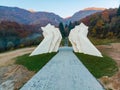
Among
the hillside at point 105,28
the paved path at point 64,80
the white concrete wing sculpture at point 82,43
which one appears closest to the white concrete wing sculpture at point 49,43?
the white concrete wing sculpture at point 82,43

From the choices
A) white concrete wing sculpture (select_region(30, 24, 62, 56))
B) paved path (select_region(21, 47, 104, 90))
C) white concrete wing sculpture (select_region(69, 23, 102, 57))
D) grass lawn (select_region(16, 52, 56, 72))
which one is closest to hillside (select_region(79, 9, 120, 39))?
white concrete wing sculpture (select_region(69, 23, 102, 57))

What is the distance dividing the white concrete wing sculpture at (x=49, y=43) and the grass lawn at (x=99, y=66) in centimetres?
601

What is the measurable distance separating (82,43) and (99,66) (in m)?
9.25

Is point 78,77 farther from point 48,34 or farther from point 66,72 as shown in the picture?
point 48,34

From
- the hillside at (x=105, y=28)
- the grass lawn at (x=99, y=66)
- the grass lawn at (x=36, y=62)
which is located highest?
the grass lawn at (x=36, y=62)

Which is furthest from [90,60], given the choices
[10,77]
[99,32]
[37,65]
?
[99,32]

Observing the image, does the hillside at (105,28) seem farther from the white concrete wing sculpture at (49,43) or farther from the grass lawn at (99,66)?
the grass lawn at (99,66)

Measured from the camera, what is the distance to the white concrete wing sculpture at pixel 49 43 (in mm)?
28972

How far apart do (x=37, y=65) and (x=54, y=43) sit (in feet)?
30.7

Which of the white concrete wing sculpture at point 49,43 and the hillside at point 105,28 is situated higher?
the white concrete wing sculpture at point 49,43

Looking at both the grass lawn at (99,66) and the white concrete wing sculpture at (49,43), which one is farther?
the white concrete wing sculpture at (49,43)

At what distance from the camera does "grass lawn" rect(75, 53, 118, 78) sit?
60.1 ft

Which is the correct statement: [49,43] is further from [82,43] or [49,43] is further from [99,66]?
[99,66]

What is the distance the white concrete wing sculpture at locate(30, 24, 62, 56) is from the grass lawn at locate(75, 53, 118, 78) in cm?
601
